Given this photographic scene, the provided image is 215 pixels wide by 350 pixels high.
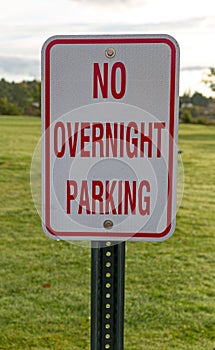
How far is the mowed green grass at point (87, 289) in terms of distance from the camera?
303 cm

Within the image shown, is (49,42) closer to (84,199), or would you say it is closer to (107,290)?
(84,199)

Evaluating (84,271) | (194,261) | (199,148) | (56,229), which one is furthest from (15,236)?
(199,148)

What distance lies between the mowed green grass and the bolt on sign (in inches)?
79.6

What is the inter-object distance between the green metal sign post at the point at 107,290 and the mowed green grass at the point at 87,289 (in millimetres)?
1888

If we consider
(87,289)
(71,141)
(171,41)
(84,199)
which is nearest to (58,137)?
(71,141)

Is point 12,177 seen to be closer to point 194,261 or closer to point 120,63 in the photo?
point 194,261

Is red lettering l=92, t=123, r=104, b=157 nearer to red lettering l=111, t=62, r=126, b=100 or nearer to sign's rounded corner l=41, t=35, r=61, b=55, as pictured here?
red lettering l=111, t=62, r=126, b=100

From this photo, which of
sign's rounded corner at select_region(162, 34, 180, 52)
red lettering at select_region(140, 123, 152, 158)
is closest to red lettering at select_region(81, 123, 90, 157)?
red lettering at select_region(140, 123, 152, 158)

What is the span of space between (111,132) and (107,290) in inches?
13.0

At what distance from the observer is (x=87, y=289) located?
3754 millimetres

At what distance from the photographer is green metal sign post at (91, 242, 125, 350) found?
109 cm

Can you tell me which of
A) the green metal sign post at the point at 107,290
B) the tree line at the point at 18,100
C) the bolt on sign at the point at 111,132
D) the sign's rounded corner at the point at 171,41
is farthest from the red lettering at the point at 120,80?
the tree line at the point at 18,100

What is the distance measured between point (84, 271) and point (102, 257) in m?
3.10

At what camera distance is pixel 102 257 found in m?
1.09
